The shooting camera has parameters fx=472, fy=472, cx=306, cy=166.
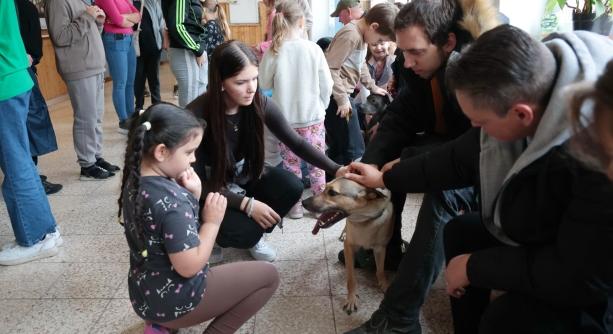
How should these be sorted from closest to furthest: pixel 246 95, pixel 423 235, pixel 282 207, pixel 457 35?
pixel 423 235, pixel 457 35, pixel 246 95, pixel 282 207

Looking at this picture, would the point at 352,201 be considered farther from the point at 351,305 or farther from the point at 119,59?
the point at 119,59

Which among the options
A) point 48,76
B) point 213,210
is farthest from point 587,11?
point 48,76

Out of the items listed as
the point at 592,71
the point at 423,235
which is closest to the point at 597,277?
the point at 592,71

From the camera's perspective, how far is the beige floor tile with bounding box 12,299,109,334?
179 centimetres

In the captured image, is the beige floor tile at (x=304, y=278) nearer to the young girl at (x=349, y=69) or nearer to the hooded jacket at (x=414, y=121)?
the hooded jacket at (x=414, y=121)

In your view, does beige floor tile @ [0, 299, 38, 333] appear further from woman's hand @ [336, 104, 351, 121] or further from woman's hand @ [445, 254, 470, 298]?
woman's hand @ [336, 104, 351, 121]

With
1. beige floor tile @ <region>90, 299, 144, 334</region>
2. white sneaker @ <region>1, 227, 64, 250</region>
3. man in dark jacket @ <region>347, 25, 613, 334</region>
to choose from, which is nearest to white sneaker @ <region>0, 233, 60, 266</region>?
white sneaker @ <region>1, 227, 64, 250</region>

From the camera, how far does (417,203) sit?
114 inches

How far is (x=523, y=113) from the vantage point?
1.05 metres

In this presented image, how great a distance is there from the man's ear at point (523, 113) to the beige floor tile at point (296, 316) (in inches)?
41.6

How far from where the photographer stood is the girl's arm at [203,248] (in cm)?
128

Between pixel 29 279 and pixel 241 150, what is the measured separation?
3.66ft

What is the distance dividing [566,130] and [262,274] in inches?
38.2

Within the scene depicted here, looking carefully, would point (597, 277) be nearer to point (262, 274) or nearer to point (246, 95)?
point (262, 274)
